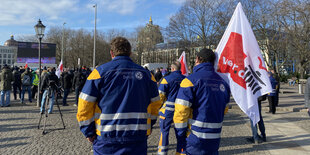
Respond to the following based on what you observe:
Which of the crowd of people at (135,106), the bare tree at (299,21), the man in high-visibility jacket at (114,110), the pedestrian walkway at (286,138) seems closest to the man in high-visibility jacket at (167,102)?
the crowd of people at (135,106)

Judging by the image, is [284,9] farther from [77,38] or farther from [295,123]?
[77,38]

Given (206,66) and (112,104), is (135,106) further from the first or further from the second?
(206,66)

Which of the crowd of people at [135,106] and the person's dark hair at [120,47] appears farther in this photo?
the person's dark hair at [120,47]

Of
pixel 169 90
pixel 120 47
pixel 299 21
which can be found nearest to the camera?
pixel 120 47

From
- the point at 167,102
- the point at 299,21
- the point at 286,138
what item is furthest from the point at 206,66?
the point at 299,21

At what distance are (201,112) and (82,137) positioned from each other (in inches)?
171

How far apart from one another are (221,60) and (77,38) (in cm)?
5932

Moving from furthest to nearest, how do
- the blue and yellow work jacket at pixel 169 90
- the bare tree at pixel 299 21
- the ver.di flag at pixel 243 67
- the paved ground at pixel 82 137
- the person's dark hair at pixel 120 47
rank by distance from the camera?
the bare tree at pixel 299 21 < the paved ground at pixel 82 137 < the blue and yellow work jacket at pixel 169 90 < the ver.di flag at pixel 243 67 < the person's dark hair at pixel 120 47

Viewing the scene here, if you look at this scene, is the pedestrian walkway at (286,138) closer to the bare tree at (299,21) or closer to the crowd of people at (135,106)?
the crowd of people at (135,106)

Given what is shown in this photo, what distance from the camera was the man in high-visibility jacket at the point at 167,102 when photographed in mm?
4111

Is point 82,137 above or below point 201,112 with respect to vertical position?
below

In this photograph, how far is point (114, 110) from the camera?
8.07ft

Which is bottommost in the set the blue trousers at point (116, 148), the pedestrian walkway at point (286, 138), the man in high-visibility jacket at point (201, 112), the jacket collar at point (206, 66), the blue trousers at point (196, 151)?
the pedestrian walkway at point (286, 138)

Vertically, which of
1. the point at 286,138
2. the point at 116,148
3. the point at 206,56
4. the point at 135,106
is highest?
the point at 206,56
